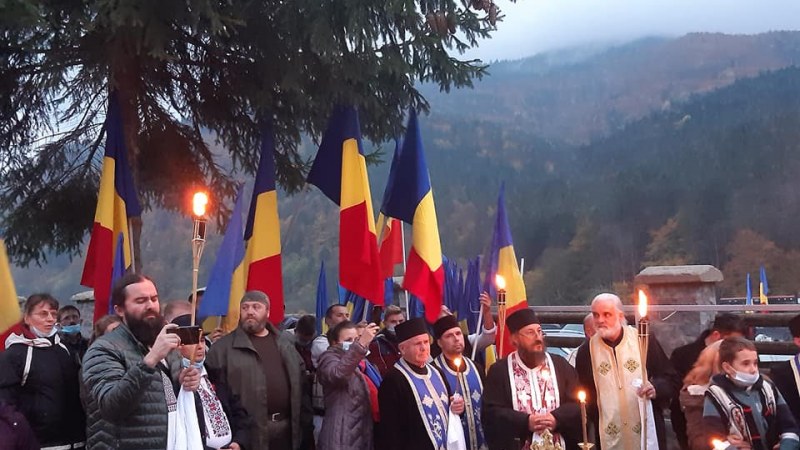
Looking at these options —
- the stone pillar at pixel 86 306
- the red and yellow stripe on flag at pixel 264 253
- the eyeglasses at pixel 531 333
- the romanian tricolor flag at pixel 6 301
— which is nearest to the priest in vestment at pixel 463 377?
the eyeglasses at pixel 531 333

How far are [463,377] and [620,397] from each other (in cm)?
107

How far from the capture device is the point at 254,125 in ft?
30.0

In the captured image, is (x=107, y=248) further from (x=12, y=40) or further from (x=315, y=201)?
(x=315, y=201)

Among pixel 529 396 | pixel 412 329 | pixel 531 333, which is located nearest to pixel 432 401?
pixel 412 329

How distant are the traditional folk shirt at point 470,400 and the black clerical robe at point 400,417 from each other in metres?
0.09

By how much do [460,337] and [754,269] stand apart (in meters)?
29.2

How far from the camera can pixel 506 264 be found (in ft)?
22.8

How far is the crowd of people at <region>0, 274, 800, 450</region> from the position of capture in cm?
434

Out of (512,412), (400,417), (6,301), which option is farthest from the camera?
(6,301)

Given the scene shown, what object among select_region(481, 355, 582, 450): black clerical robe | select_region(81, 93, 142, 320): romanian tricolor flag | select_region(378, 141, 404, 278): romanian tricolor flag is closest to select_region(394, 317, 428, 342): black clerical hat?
select_region(481, 355, 582, 450): black clerical robe

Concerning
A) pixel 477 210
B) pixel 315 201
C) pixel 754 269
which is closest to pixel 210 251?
pixel 315 201

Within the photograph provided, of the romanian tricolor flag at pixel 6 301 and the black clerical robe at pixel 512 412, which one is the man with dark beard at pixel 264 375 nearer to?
the black clerical robe at pixel 512 412

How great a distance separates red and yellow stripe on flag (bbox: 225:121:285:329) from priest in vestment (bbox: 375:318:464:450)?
1.83m

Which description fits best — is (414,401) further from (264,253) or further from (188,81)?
(188,81)
